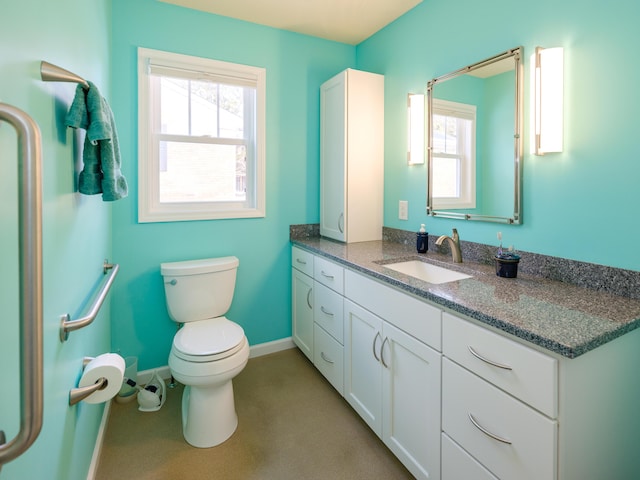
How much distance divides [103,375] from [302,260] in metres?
1.51

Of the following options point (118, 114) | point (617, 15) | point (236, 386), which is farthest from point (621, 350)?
point (118, 114)

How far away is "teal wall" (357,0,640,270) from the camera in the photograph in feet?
4.28

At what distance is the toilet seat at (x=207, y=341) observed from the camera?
175cm

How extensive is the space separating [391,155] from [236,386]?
1888mm

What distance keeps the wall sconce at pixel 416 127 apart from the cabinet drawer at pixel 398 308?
0.93 m

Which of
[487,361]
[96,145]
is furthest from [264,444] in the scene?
[96,145]

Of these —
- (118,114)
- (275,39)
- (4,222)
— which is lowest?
(4,222)

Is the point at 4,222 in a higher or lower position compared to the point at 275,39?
lower

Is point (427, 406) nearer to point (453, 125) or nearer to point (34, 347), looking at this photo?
point (34, 347)

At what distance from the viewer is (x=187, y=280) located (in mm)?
2172

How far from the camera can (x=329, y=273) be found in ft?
7.01

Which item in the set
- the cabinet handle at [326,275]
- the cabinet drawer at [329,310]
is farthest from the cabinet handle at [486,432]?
the cabinet handle at [326,275]

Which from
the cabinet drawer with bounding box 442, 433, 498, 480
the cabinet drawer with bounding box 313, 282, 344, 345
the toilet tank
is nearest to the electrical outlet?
the cabinet drawer with bounding box 313, 282, 344, 345

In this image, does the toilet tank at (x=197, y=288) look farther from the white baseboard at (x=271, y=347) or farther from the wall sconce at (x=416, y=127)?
the wall sconce at (x=416, y=127)
